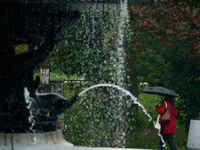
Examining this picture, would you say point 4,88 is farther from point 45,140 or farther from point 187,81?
point 187,81

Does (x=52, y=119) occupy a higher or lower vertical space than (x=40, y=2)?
lower

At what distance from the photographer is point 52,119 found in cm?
720

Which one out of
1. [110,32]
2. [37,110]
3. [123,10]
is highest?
[123,10]

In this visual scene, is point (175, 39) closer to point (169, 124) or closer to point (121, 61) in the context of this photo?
point (121, 61)

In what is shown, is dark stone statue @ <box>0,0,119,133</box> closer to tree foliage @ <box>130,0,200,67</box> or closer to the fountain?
the fountain

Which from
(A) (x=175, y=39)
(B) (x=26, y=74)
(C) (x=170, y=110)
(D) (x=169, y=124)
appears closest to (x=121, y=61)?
(A) (x=175, y=39)

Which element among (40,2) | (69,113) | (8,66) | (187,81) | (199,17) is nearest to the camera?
(40,2)

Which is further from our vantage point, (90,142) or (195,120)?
(90,142)

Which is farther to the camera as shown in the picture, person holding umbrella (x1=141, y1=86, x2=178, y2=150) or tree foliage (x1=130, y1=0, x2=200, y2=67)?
tree foliage (x1=130, y1=0, x2=200, y2=67)

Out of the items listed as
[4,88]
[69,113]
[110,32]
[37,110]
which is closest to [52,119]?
[37,110]

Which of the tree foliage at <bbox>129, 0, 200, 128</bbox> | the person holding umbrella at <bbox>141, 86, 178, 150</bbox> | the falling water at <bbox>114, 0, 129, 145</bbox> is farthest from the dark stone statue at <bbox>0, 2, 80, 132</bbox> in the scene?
the tree foliage at <bbox>129, 0, 200, 128</bbox>

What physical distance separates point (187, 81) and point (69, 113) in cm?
459

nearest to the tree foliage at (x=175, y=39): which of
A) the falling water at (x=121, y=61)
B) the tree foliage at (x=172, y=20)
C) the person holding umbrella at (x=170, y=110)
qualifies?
the tree foliage at (x=172, y=20)

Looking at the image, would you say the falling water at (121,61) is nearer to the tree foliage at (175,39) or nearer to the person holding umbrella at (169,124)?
the tree foliage at (175,39)
